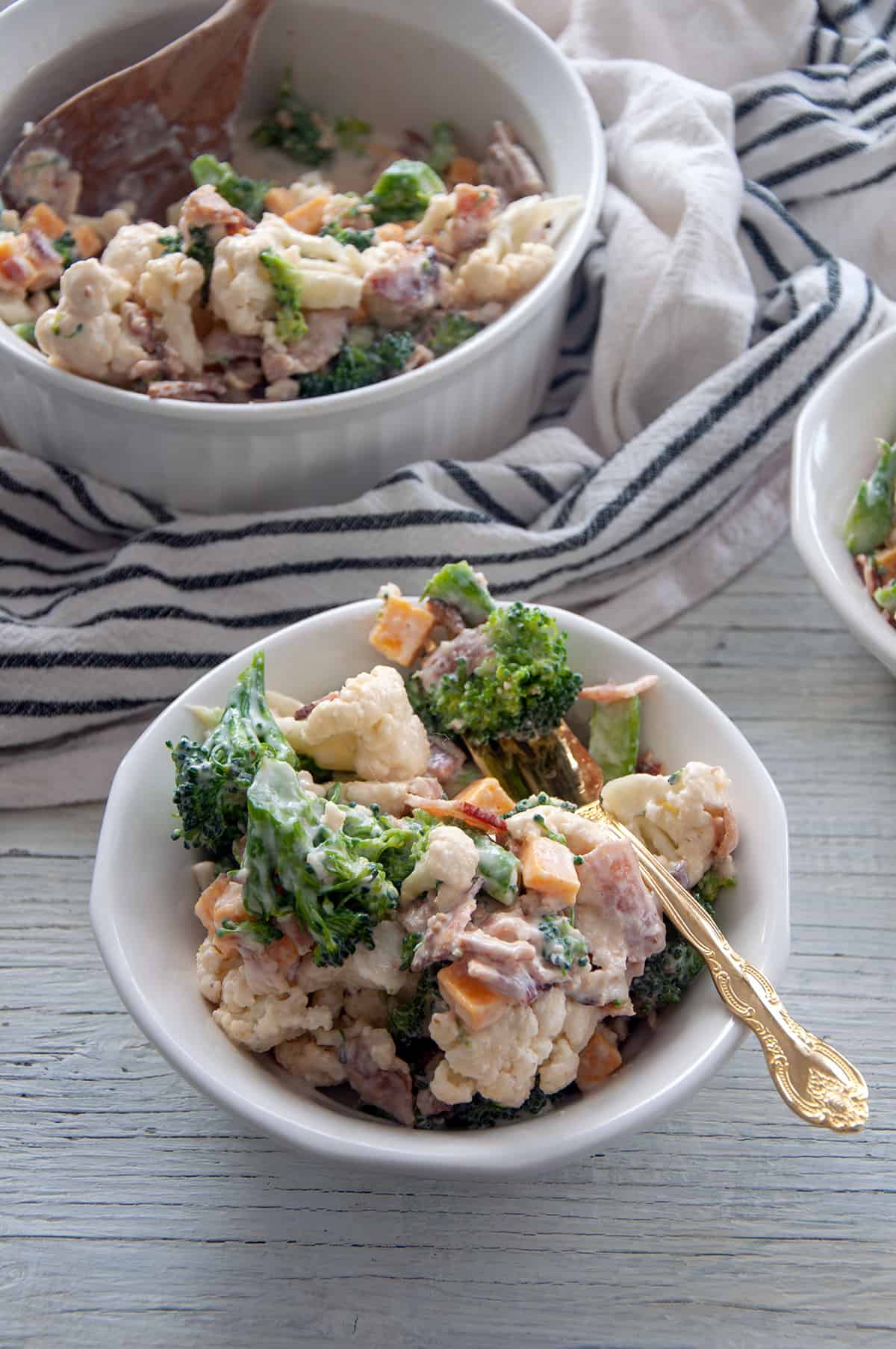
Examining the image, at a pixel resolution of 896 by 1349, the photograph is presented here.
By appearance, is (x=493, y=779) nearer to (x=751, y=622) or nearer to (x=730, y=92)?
(x=751, y=622)

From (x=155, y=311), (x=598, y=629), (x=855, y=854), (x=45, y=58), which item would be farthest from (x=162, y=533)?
(x=855, y=854)

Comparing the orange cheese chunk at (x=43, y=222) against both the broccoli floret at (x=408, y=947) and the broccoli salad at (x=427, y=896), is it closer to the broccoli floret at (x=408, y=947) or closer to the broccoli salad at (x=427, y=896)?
the broccoli salad at (x=427, y=896)

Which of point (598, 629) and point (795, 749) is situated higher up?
point (598, 629)

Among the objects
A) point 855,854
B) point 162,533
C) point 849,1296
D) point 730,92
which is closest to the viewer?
point 849,1296

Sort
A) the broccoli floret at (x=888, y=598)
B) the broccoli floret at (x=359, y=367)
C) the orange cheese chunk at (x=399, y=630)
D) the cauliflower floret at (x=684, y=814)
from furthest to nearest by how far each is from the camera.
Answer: the broccoli floret at (x=359, y=367), the broccoli floret at (x=888, y=598), the orange cheese chunk at (x=399, y=630), the cauliflower floret at (x=684, y=814)

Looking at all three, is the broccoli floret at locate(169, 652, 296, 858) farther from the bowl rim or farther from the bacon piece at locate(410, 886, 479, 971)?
the bowl rim

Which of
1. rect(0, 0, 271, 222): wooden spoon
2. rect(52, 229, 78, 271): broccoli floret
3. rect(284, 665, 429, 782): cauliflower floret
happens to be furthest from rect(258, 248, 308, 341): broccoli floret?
rect(284, 665, 429, 782): cauliflower floret

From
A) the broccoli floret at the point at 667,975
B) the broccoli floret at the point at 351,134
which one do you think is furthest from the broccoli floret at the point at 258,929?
the broccoli floret at the point at 351,134

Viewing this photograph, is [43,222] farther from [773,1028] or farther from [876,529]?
[773,1028]
